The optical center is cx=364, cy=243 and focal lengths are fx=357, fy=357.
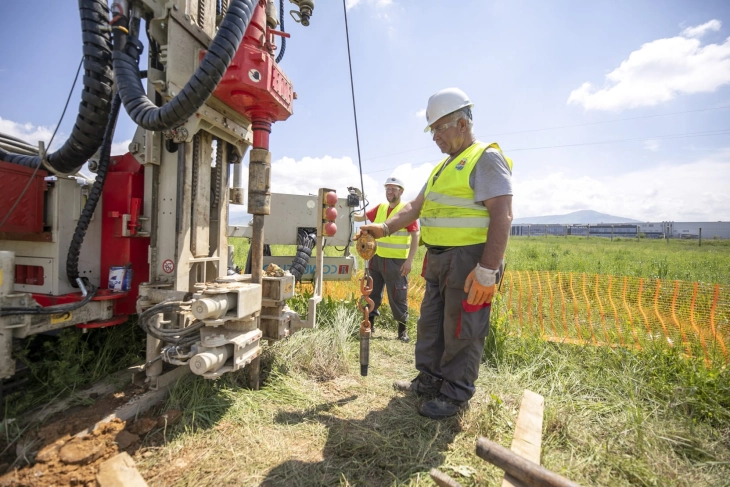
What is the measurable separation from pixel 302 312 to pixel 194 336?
6.45 ft

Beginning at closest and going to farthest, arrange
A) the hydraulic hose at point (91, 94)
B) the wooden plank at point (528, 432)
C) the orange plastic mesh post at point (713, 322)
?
1. the wooden plank at point (528, 432)
2. the hydraulic hose at point (91, 94)
3. the orange plastic mesh post at point (713, 322)

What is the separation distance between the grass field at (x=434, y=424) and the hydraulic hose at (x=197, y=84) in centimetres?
170

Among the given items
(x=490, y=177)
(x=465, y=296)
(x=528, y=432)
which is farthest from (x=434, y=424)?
(x=490, y=177)

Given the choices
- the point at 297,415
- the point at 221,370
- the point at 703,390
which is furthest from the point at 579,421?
the point at 221,370

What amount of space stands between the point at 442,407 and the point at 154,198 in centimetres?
243

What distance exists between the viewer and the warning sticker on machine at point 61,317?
210 centimetres

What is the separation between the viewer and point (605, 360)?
3129mm

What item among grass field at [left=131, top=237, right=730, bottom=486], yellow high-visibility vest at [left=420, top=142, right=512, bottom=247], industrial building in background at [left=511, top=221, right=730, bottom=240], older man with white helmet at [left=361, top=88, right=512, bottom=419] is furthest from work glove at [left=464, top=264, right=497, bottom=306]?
industrial building in background at [left=511, top=221, right=730, bottom=240]

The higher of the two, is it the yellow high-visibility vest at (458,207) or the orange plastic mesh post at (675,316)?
the yellow high-visibility vest at (458,207)

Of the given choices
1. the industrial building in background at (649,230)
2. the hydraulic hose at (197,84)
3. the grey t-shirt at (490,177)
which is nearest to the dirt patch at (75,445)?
the hydraulic hose at (197,84)

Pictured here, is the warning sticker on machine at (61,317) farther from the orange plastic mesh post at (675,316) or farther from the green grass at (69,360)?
the orange plastic mesh post at (675,316)

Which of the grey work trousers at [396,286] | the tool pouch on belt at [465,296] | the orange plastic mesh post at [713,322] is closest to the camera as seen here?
the tool pouch on belt at [465,296]

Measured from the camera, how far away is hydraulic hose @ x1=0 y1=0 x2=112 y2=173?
2205 millimetres

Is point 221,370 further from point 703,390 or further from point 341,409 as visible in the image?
point 703,390
